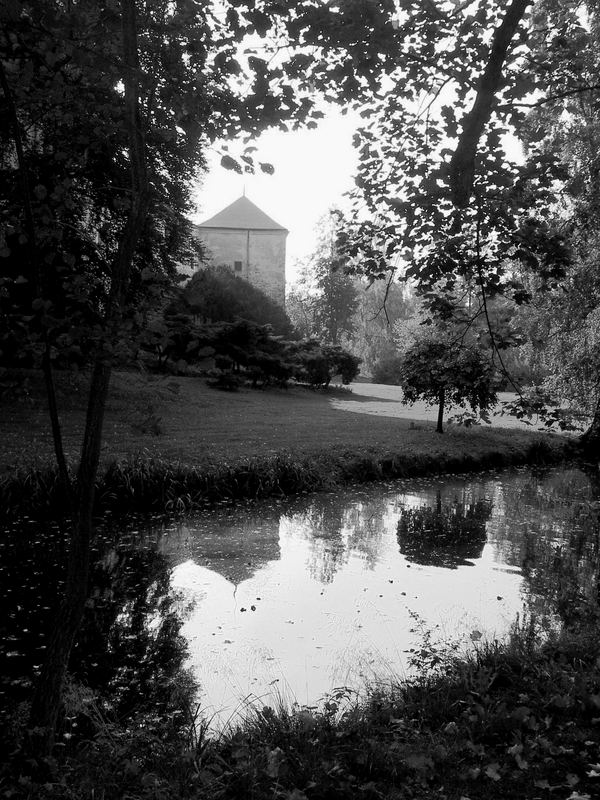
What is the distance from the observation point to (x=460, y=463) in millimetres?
14680

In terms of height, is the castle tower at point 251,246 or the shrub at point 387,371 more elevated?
→ the castle tower at point 251,246

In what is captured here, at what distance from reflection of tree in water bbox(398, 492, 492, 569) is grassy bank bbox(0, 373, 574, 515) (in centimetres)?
199

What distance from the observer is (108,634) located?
17.6 feet

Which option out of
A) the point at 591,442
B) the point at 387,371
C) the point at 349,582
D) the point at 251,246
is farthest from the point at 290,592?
the point at 251,246

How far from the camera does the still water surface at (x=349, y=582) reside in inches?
196

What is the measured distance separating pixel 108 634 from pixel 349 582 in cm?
269

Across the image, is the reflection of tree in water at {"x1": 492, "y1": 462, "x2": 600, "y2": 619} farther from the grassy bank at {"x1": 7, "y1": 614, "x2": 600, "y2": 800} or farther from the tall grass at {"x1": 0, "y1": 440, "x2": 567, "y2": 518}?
the tall grass at {"x1": 0, "y1": 440, "x2": 567, "y2": 518}

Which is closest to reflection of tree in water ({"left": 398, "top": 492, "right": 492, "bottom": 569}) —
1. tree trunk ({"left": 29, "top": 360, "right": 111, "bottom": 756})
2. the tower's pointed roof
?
tree trunk ({"left": 29, "top": 360, "right": 111, "bottom": 756})

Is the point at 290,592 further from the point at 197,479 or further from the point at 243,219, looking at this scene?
the point at 243,219

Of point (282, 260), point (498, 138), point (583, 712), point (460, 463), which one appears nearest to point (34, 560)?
point (583, 712)

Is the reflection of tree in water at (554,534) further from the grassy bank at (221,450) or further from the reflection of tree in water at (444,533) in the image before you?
the grassy bank at (221,450)

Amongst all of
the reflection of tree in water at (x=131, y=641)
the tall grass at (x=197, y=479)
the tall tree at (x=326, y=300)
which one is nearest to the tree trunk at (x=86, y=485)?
the reflection of tree in water at (x=131, y=641)

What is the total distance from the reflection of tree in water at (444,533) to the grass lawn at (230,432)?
6.14 ft

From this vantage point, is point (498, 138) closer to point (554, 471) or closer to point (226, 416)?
point (554, 471)
